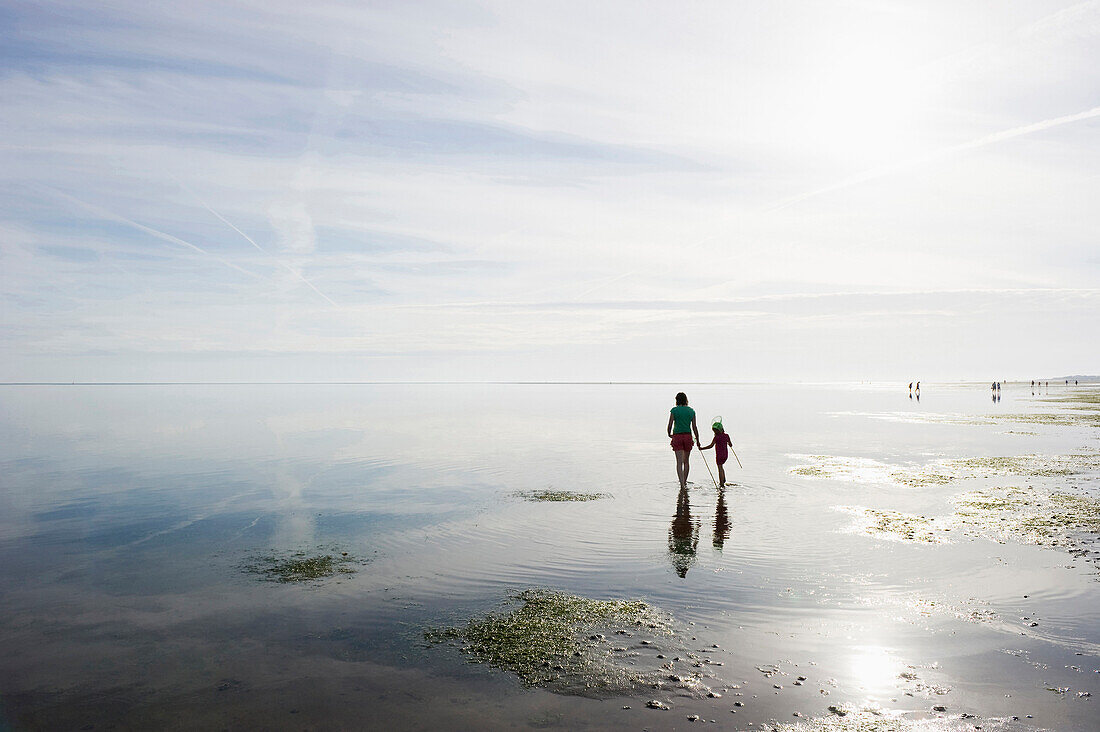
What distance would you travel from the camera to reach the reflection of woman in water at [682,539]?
47.5 feet

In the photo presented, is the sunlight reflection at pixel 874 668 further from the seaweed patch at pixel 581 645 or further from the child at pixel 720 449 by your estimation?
the child at pixel 720 449

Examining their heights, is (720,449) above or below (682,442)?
below

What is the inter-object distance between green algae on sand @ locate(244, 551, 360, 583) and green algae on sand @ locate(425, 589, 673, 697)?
181 inches

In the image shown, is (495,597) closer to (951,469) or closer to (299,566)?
(299,566)

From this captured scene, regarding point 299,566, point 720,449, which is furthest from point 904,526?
point 299,566

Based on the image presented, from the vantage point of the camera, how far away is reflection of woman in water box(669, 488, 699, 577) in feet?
47.5

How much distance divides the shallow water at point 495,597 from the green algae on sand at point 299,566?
0.33 meters

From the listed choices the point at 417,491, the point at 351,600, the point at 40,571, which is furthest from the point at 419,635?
the point at 417,491

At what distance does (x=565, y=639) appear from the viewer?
10141 mm

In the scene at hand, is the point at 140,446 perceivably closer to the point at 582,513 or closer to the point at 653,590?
the point at 582,513

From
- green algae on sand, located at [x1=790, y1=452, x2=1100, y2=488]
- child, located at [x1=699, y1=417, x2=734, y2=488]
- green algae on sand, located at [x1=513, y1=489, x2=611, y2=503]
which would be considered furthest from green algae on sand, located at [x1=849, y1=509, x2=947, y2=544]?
green algae on sand, located at [x1=513, y1=489, x2=611, y2=503]

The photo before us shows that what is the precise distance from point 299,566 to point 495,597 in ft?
17.3

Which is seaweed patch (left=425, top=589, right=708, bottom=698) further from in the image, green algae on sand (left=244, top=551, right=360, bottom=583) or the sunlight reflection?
green algae on sand (left=244, top=551, right=360, bottom=583)

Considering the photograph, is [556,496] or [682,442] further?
[682,442]
